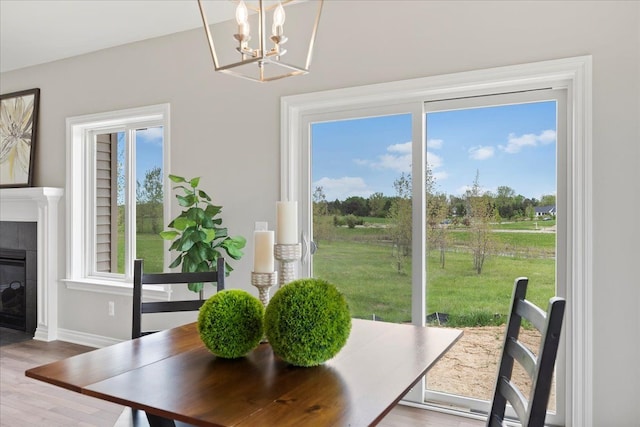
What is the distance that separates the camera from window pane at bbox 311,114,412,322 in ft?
10.5

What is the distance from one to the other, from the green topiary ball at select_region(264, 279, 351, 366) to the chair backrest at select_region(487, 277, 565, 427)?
505 mm

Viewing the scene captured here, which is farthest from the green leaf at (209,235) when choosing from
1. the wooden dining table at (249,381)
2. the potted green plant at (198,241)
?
the wooden dining table at (249,381)

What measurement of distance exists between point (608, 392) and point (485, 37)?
2038 mm

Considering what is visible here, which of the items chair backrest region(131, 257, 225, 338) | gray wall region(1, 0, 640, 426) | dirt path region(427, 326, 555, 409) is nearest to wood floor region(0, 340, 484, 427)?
dirt path region(427, 326, 555, 409)

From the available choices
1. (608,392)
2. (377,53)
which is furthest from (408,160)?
(608,392)

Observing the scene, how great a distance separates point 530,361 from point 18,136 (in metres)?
5.20

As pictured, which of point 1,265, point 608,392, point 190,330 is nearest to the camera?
point 190,330

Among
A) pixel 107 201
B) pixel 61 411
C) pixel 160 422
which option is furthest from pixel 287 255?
pixel 107 201

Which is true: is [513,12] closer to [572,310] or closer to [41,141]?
[572,310]

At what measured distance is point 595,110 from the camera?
258 centimetres

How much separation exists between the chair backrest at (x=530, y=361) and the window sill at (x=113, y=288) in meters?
3.05

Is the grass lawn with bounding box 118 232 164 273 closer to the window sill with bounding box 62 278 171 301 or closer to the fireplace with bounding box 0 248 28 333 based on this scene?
Answer: the window sill with bounding box 62 278 171 301

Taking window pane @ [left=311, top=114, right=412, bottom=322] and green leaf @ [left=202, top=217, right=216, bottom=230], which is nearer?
window pane @ [left=311, top=114, right=412, bottom=322]

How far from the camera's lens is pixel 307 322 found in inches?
54.6
